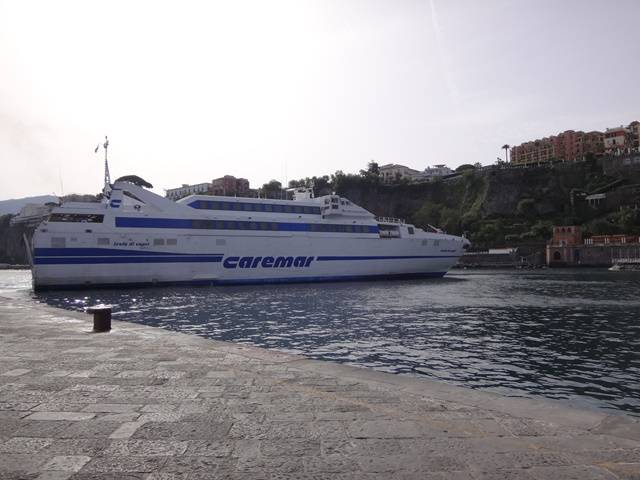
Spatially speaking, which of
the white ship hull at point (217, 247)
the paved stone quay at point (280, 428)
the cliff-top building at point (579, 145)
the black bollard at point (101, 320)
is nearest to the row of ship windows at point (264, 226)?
the white ship hull at point (217, 247)

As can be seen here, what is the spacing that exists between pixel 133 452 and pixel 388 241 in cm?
4475

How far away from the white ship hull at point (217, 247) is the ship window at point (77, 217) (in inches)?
2.8

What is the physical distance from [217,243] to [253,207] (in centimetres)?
556

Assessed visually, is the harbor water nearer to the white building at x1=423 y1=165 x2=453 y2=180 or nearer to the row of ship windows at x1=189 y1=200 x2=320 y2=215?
the row of ship windows at x1=189 y1=200 x2=320 y2=215

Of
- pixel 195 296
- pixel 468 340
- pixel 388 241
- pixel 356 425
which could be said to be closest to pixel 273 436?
pixel 356 425

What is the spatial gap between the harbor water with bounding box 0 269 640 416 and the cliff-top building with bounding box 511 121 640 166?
11127 cm

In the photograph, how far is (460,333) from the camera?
1488cm

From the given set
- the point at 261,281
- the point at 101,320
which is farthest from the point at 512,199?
the point at 101,320

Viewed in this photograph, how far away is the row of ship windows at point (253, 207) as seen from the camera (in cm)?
4041

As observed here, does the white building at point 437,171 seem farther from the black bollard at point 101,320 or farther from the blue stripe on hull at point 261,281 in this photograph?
the black bollard at point 101,320

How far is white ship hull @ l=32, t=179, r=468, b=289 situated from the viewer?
34.5m

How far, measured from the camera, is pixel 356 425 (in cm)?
430

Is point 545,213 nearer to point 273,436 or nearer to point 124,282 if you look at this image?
point 124,282

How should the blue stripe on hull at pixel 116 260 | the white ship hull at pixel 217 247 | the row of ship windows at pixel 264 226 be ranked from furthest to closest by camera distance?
1. the row of ship windows at pixel 264 226
2. the white ship hull at pixel 217 247
3. the blue stripe on hull at pixel 116 260
